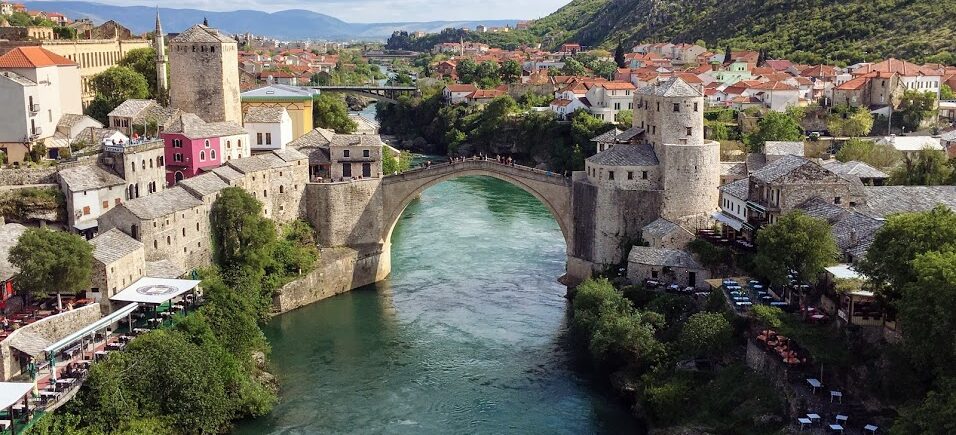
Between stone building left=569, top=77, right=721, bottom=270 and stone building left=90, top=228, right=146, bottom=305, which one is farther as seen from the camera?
stone building left=569, top=77, right=721, bottom=270

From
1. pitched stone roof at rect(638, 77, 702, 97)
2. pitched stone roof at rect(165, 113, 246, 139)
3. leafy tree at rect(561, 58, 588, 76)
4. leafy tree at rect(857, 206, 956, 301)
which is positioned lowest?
leafy tree at rect(857, 206, 956, 301)

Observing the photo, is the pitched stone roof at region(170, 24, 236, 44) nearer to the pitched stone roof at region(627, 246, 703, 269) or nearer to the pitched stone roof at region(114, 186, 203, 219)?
the pitched stone roof at region(114, 186, 203, 219)

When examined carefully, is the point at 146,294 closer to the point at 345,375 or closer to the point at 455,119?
the point at 345,375

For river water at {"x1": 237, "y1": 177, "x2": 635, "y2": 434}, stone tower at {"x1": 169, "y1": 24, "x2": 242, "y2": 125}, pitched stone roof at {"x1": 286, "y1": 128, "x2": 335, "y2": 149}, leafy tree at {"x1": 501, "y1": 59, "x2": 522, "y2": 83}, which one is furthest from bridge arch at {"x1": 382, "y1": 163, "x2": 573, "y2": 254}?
leafy tree at {"x1": 501, "y1": 59, "x2": 522, "y2": 83}

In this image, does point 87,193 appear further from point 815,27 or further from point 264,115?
point 815,27

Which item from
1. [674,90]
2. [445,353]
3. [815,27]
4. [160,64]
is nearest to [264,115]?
[160,64]

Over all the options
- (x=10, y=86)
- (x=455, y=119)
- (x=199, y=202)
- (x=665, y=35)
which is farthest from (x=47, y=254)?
(x=665, y=35)

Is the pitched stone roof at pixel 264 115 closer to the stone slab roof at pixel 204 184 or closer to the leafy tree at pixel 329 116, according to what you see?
the stone slab roof at pixel 204 184
